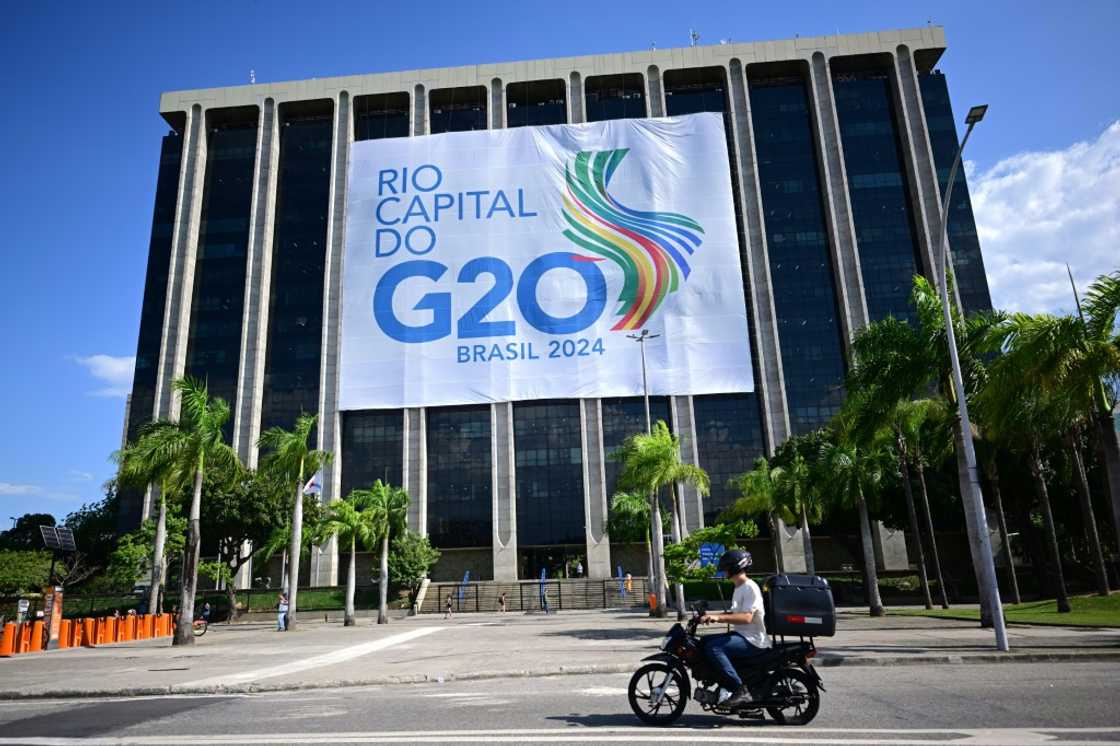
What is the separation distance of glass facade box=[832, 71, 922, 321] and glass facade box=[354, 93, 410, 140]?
44463 mm

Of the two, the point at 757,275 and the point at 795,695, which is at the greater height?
the point at 757,275

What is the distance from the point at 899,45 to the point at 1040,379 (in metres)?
66.1

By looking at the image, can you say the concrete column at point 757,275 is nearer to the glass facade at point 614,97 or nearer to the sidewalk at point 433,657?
the glass facade at point 614,97

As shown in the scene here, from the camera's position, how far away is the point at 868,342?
23719mm

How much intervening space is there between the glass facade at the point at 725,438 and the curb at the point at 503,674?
152ft

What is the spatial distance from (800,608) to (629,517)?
4900cm

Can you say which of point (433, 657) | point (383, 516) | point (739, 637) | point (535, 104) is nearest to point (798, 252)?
point (535, 104)

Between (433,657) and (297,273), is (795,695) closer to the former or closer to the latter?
(433,657)

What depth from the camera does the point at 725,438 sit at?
2436 inches

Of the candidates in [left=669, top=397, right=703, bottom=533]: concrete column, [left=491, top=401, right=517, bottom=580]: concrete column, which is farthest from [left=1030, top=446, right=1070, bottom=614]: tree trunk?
[left=491, top=401, right=517, bottom=580]: concrete column

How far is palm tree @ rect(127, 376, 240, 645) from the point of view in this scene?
27062mm

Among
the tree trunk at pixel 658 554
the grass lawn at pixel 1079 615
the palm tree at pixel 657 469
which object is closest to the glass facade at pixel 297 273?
the palm tree at pixel 657 469

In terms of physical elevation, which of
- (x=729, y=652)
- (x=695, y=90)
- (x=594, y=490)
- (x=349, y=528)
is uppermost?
(x=695, y=90)

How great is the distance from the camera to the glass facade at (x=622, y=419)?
61.9m
